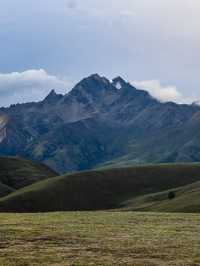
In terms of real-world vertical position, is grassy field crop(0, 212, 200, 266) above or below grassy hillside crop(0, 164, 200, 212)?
below

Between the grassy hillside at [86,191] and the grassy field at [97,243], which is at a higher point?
the grassy hillside at [86,191]

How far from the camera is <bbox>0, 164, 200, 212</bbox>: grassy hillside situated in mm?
160250

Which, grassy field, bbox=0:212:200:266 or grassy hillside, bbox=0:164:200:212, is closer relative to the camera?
grassy field, bbox=0:212:200:266

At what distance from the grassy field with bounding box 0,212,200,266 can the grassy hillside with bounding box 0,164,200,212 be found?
351 ft

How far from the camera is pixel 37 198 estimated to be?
163 meters

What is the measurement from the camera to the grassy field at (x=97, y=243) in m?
29.6

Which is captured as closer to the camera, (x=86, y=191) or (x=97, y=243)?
(x=97, y=243)

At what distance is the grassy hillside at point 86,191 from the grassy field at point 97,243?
107052 mm

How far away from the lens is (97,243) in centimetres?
3675

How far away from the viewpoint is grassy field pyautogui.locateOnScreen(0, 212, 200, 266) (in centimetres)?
2956

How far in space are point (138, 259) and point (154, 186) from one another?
160229mm

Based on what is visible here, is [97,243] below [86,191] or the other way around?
below

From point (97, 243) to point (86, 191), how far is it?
142 metres

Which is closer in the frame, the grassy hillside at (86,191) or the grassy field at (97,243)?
the grassy field at (97,243)
